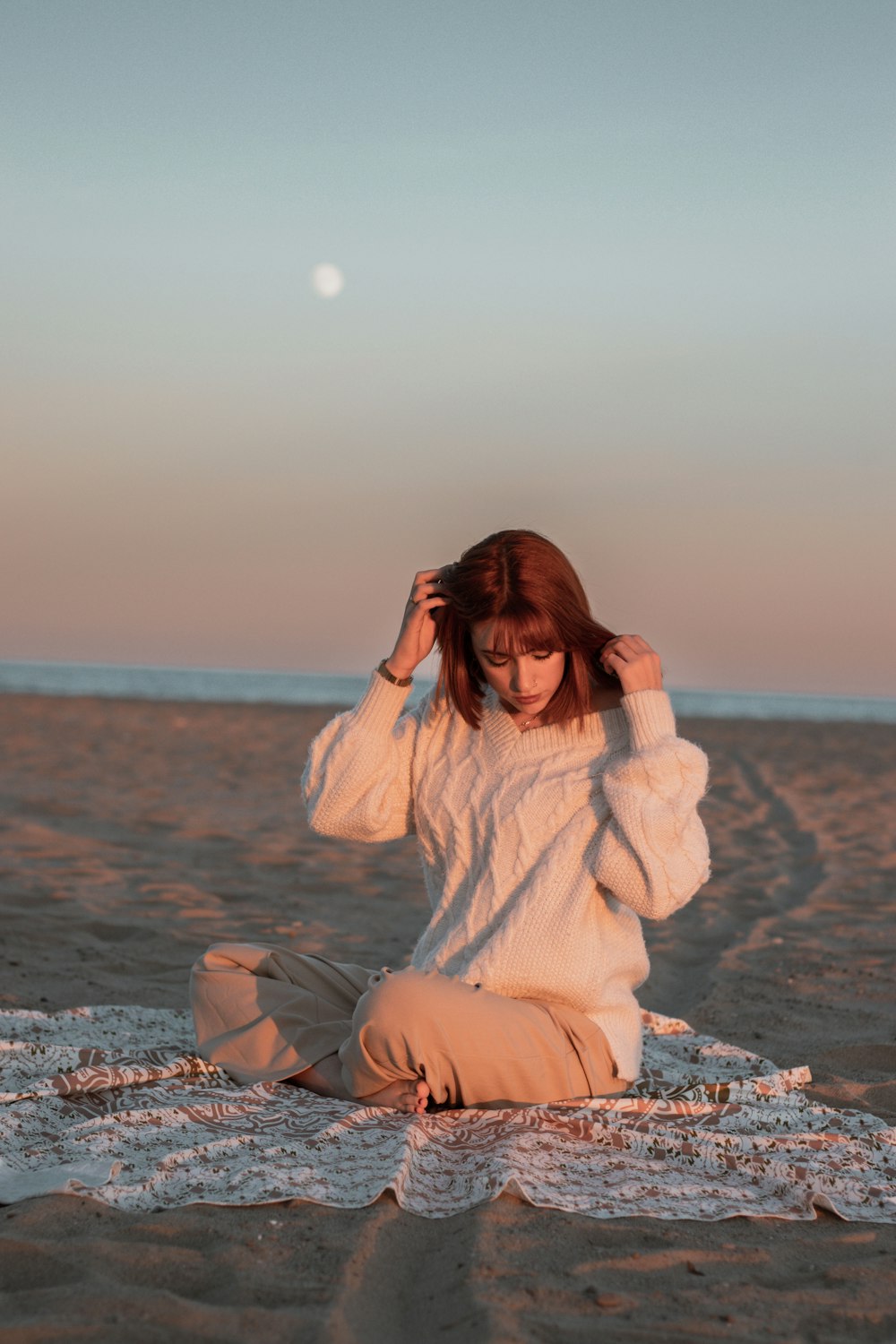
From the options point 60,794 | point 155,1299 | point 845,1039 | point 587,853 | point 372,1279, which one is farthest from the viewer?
point 60,794

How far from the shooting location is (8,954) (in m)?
5.06

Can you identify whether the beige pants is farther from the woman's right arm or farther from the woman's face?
the woman's face

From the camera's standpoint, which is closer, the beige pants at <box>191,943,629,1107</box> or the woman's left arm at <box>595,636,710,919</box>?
the beige pants at <box>191,943,629,1107</box>

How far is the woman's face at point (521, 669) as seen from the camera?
320 centimetres

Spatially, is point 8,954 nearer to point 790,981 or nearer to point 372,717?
point 372,717

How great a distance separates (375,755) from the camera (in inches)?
138

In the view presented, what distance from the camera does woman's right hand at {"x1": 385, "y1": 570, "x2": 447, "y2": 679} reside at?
11.4ft

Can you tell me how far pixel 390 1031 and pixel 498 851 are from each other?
23.6 inches

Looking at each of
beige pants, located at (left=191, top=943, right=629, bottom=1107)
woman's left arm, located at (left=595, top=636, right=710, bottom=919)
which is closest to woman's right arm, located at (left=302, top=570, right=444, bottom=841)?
beige pants, located at (left=191, top=943, right=629, bottom=1107)

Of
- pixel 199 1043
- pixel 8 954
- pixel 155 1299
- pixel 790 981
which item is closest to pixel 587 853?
pixel 199 1043

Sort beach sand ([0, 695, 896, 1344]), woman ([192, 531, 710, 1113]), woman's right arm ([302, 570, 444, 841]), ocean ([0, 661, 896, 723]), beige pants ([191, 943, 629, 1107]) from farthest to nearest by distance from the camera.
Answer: ocean ([0, 661, 896, 723]) < woman's right arm ([302, 570, 444, 841]) < woman ([192, 531, 710, 1113]) < beige pants ([191, 943, 629, 1107]) < beach sand ([0, 695, 896, 1344])

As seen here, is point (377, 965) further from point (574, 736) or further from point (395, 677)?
point (574, 736)

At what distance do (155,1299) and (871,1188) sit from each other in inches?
63.6

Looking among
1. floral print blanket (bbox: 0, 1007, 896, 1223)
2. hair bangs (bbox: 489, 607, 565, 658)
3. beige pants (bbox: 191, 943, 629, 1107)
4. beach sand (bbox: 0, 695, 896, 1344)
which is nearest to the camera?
beach sand (bbox: 0, 695, 896, 1344)
